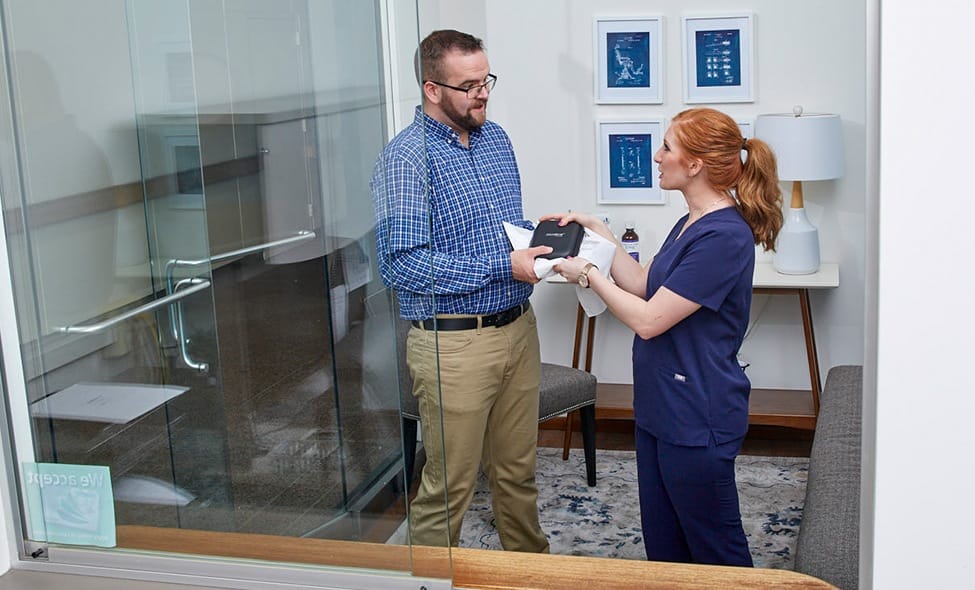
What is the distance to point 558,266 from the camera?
102 inches

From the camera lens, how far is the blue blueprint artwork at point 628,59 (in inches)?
176

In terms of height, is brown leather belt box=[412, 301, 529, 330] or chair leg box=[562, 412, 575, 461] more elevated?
brown leather belt box=[412, 301, 529, 330]

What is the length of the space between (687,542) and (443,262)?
90 cm

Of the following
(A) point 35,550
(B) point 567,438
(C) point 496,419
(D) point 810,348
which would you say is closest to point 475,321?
(C) point 496,419

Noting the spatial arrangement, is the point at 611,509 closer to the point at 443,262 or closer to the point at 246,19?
the point at 443,262

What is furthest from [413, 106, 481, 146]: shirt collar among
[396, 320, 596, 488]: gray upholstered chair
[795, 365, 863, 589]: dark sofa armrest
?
[795, 365, 863, 589]: dark sofa armrest

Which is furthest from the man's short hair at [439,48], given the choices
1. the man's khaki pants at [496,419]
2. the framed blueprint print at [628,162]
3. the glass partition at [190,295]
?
the framed blueprint print at [628,162]

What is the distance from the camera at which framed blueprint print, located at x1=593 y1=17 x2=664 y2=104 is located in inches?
176

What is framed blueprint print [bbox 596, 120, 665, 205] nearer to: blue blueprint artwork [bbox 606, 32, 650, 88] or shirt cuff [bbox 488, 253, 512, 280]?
blue blueprint artwork [bbox 606, 32, 650, 88]

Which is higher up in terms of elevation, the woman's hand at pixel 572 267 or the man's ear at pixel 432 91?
the man's ear at pixel 432 91

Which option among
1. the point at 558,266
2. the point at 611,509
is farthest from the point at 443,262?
the point at 611,509

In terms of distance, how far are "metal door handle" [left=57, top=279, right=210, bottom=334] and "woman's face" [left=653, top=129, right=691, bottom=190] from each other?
1.27 meters

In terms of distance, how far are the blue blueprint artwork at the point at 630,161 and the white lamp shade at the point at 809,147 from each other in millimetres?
602

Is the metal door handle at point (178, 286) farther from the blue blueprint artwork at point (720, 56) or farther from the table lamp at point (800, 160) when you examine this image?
the blue blueprint artwork at point (720, 56)
